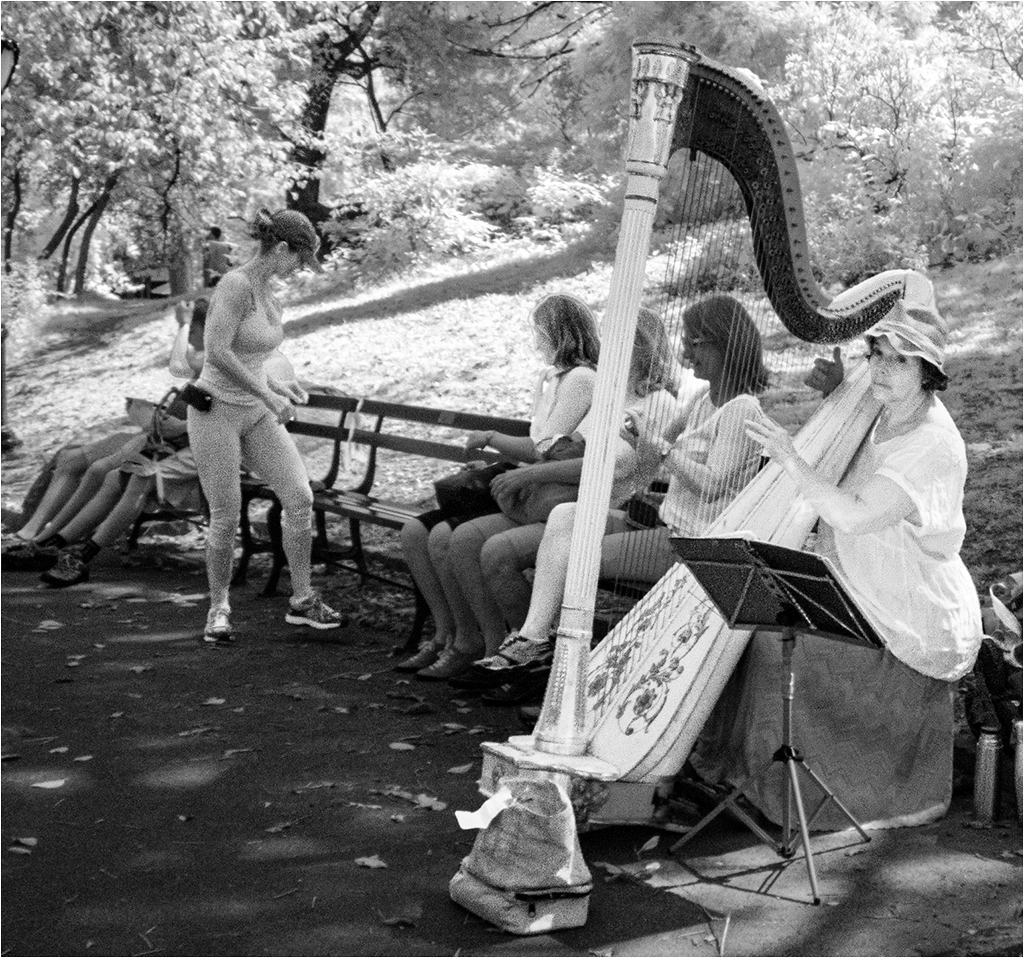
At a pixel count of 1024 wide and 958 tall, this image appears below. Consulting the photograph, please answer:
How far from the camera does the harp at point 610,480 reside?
11.7 feet

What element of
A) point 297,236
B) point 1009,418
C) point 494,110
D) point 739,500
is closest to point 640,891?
point 739,500

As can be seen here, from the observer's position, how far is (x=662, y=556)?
5.35 m

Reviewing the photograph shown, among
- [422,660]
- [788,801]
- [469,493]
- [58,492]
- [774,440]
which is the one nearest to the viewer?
[774,440]

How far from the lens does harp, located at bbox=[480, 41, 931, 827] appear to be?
140 inches

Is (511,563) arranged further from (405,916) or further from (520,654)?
(405,916)

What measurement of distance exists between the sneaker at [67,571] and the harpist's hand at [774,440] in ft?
17.3

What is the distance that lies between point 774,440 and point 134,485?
5.55 metres

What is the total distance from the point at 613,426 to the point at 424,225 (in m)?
14.6

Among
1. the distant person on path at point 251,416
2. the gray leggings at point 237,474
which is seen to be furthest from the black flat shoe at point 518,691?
the gray leggings at point 237,474

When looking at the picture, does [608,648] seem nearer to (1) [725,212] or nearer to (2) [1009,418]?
(1) [725,212]

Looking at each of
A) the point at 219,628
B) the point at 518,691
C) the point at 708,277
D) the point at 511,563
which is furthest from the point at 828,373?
the point at 219,628

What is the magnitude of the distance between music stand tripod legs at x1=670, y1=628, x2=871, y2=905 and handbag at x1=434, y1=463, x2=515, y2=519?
2231 millimetres

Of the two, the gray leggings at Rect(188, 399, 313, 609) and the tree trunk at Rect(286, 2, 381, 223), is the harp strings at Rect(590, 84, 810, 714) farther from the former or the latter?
the tree trunk at Rect(286, 2, 381, 223)

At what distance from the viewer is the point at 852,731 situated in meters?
4.48
